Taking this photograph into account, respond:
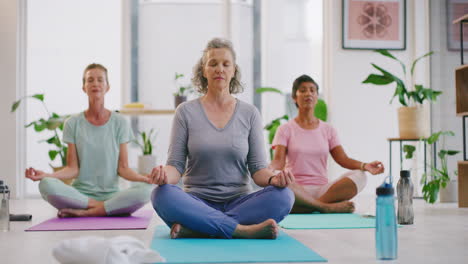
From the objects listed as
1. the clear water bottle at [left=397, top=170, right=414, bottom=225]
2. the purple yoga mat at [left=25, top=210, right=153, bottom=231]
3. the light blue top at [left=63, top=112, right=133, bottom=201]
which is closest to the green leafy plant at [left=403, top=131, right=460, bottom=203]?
the clear water bottle at [left=397, top=170, right=414, bottom=225]

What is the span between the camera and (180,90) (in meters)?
5.42

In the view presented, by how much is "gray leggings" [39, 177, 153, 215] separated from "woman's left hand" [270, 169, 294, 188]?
113cm

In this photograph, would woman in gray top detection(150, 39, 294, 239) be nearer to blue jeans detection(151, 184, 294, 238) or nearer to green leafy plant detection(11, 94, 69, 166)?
blue jeans detection(151, 184, 294, 238)

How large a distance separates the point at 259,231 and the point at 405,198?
1055 mm

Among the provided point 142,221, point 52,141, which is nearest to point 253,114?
point 142,221

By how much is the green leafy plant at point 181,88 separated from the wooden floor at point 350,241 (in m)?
2.24

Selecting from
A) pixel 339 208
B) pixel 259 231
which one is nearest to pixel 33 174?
pixel 259 231

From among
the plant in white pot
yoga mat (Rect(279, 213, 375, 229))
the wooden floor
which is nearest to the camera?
the wooden floor

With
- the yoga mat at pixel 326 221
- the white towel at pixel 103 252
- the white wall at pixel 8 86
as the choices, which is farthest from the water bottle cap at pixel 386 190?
the white wall at pixel 8 86

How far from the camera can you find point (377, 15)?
18.6 ft

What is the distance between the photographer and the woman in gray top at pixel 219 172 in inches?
94.2

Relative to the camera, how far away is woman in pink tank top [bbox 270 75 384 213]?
144 inches

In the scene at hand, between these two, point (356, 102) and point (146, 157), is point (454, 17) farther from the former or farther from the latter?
point (146, 157)

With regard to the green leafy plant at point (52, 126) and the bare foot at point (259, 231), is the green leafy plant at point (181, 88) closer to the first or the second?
the green leafy plant at point (52, 126)
